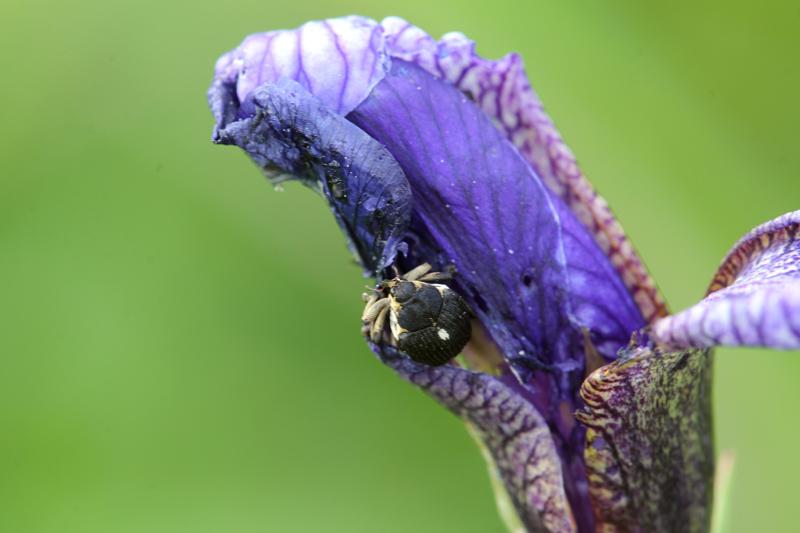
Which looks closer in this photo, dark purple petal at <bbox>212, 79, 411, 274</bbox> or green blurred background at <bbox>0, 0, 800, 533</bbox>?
dark purple petal at <bbox>212, 79, 411, 274</bbox>

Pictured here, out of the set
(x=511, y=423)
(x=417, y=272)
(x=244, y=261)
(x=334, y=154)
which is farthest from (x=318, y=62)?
(x=244, y=261)

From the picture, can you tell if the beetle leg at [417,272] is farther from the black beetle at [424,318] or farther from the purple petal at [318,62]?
the purple petal at [318,62]

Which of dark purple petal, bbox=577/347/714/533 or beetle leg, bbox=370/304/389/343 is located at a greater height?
beetle leg, bbox=370/304/389/343

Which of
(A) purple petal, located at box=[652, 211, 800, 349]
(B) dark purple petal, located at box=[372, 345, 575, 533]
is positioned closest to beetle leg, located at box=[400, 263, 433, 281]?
(B) dark purple petal, located at box=[372, 345, 575, 533]

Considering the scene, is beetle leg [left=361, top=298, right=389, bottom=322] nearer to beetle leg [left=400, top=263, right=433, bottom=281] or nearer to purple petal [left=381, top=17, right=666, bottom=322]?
beetle leg [left=400, top=263, right=433, bottom=281]

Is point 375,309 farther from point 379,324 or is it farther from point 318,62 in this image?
point 318,62

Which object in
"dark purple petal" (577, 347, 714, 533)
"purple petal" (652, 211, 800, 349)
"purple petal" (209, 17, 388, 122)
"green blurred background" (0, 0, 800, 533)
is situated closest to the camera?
"purple petal" (652, 211, 800, 349)

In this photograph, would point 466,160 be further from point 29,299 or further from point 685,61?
point 29,299
